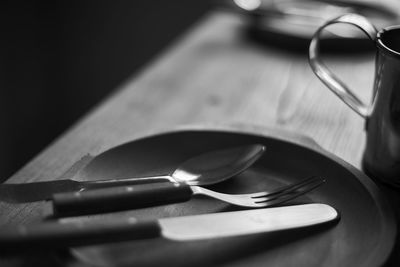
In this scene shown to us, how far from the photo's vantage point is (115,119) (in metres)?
0.57

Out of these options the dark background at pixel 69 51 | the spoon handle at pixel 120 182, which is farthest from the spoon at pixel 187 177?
the dark background at pixel 69 51

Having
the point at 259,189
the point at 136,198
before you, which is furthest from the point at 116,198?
the point at 259,189

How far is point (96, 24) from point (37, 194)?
4.33ft

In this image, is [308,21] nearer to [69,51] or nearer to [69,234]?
[69,234]

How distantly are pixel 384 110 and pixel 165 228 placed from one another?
203 mm

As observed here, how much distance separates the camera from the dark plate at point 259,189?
33cm

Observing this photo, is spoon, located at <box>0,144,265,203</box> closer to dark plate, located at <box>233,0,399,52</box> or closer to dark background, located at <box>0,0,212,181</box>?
dark plate, located at <box>233,0,399,52</box>

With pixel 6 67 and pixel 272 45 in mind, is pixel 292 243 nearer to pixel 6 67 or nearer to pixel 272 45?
pixel 272 45

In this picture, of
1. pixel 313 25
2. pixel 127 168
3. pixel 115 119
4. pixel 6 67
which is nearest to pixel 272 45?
pixel 313 25

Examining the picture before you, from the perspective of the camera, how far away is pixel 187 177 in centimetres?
42

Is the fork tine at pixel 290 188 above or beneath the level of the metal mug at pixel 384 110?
beneath

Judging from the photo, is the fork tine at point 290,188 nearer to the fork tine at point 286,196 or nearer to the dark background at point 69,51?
the fork tine at point 286,196

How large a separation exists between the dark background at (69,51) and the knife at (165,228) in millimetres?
1192

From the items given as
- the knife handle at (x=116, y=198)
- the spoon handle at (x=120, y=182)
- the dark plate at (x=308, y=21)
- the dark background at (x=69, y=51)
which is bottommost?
the dark background at (x=69, y=51)
